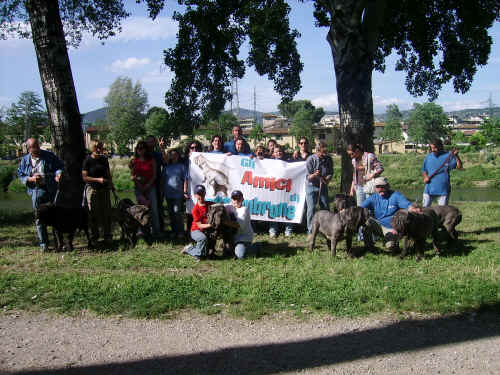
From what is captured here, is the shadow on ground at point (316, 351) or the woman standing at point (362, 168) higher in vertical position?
the woman standing at point (362, 168)

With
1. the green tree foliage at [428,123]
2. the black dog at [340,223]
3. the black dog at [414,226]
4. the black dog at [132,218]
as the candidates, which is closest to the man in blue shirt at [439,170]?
the black dog at [414,226]

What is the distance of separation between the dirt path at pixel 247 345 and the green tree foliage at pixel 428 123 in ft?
251

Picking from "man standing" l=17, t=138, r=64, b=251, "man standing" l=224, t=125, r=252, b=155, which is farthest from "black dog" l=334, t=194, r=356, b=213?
"man standing" l=17, t=138, r=64, b=251

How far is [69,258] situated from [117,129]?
58.5m

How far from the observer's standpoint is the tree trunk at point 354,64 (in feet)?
31.4

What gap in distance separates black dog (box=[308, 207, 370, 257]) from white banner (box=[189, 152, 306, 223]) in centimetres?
153

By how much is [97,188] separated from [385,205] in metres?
5.32

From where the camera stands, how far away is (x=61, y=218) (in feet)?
23.9

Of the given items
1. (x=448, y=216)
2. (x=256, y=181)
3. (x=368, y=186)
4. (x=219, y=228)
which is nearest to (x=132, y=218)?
(x=219, y=228)

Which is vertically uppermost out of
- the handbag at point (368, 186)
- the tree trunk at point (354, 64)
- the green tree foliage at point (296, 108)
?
the green tree foliage at point (296, 108)

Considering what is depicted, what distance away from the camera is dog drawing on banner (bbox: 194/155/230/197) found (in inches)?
352

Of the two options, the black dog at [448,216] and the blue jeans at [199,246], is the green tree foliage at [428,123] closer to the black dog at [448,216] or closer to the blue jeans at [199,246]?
the black dog at [448,216]

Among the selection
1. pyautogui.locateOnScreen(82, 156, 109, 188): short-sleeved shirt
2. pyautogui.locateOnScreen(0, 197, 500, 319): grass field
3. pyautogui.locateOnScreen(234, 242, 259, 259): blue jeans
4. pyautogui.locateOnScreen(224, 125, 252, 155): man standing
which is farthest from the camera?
pyautogui.locateOnScreen(224, 125, 252, 155): man standing

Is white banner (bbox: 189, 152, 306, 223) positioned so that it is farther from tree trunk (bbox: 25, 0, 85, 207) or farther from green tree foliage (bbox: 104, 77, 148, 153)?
green tree foliage (bbox: 104, 77, 148, 153)
